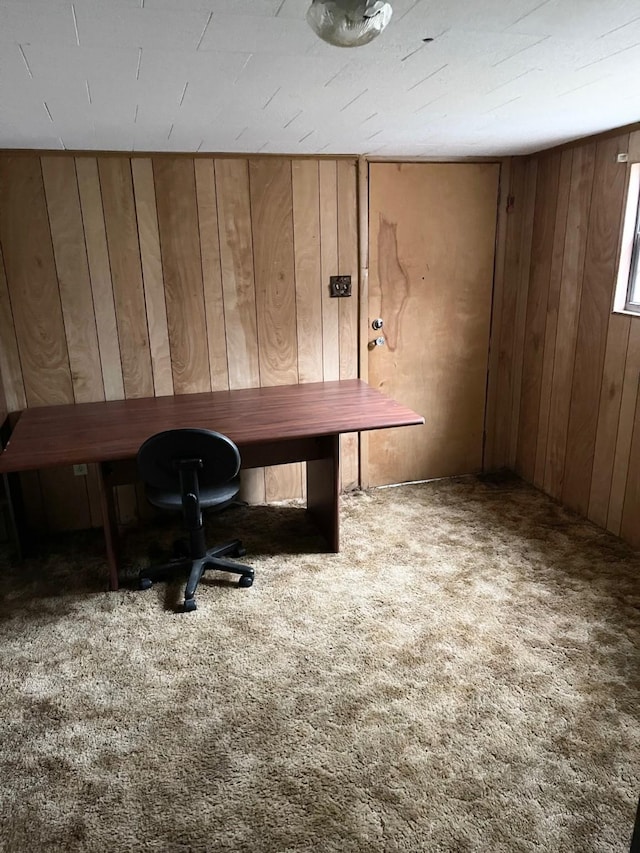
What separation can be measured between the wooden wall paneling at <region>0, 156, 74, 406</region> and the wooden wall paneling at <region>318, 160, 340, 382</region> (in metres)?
1.42

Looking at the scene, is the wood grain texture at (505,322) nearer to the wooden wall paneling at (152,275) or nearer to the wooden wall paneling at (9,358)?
the wooden wall paneling at (152,275)

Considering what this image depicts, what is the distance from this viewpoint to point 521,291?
3.88 metres

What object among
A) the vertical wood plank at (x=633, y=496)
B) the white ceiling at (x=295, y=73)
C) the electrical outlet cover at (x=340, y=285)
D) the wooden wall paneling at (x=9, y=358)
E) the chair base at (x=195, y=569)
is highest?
the white ceiling at (x=295, y=73)

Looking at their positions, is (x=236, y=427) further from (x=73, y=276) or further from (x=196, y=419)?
(x=73, y=276)

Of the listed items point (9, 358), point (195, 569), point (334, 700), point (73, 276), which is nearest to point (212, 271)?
point (73, 276)

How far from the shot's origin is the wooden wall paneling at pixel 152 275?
10.4 feet

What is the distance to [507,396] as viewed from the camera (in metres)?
4.07

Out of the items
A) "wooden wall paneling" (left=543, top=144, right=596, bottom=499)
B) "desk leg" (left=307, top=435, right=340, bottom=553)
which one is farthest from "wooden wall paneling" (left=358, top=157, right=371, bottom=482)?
"wooden wall paneling" (left=543, top=144, right=596, bottom=499)

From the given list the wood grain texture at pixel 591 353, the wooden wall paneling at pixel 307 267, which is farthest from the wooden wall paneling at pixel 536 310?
the wooden wall paneling at pixel 307 267

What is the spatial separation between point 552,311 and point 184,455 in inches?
91.2

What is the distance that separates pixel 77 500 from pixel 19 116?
1970 mm

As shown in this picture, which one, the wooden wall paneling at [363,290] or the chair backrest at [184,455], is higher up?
the wooden wall paneling at [363,290]

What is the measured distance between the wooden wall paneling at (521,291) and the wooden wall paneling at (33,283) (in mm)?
2683

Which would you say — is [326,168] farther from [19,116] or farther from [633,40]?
[633,40]
